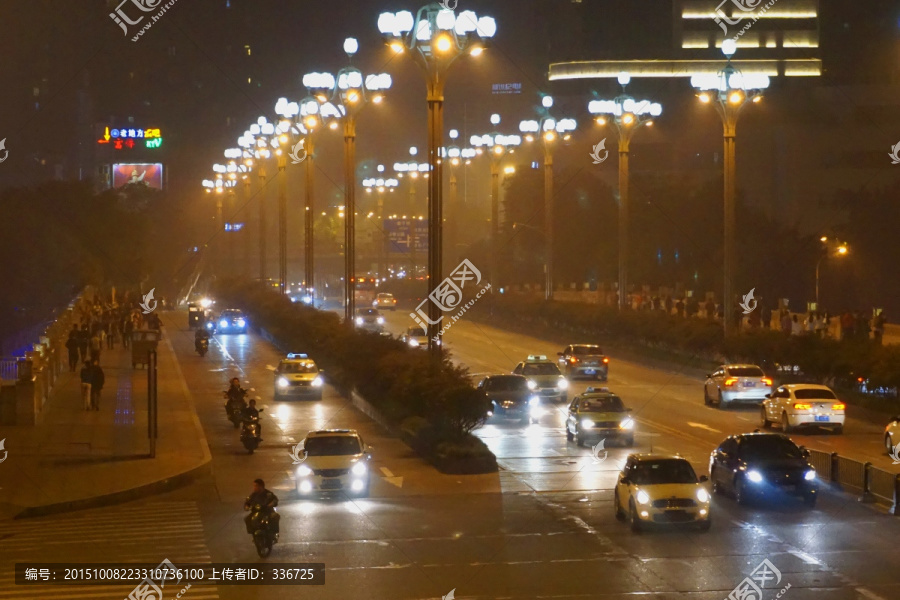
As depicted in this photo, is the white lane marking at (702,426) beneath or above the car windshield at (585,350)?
beneath

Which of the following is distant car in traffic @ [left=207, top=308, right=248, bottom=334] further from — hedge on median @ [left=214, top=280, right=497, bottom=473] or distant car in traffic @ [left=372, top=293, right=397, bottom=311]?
distant car in traffic @ [left=372, top=293, right=397, bottom=311]

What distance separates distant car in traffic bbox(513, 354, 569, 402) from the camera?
3919cm

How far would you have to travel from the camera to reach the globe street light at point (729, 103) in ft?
141

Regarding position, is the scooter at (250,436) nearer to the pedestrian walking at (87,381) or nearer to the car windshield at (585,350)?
the pedestrian walking at (87,381)

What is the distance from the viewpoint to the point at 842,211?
294 ft

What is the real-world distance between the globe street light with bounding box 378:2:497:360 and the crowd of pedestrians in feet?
34.6

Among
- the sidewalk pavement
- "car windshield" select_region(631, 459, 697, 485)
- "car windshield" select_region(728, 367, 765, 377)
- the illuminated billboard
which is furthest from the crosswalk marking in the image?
the illuminated billboard

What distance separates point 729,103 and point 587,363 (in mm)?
10863

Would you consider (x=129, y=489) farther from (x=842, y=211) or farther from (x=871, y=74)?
(x=871, y=74)

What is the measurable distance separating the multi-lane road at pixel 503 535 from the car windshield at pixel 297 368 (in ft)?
33.1
